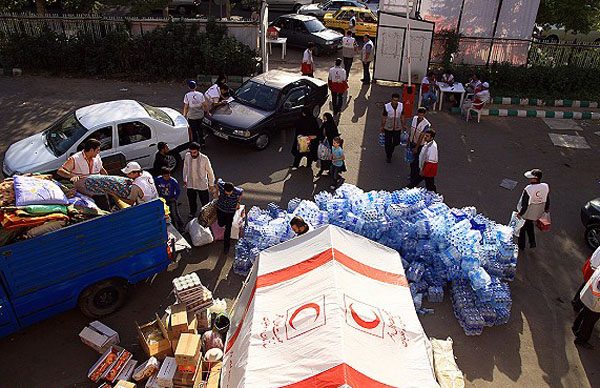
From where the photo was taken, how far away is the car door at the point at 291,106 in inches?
501

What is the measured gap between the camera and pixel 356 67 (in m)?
19.2

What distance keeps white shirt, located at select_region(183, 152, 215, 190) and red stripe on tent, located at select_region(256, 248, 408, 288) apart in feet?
11.6

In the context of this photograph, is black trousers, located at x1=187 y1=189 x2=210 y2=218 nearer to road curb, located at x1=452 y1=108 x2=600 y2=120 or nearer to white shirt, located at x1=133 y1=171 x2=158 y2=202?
white shirt, located at x1=133 y1=171 x2=158 y2=202

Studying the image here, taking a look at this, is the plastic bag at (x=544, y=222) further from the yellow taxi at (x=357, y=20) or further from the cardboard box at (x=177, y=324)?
the yellow taxi at (x=357, y=20)

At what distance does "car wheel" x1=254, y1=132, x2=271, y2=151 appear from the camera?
1234 cm

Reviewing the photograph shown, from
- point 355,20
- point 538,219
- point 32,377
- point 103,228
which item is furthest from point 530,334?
point 355,20

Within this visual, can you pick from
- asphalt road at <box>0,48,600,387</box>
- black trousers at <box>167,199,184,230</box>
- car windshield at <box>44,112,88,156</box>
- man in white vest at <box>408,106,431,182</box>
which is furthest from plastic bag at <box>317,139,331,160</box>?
car windshield at <box>44,112,88,156</box>

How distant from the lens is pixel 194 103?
1186cm

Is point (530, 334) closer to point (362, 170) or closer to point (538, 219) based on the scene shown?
point (538, 219)

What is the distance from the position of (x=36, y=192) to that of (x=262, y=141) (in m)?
6.40

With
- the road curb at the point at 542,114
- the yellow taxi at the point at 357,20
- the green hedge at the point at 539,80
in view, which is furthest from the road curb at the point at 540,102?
the yellow taxi at the point at 357,20

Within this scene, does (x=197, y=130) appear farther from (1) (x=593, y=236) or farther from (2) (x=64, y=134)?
(1) (x=593, y=236)

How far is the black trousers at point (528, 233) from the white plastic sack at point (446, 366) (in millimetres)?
3196

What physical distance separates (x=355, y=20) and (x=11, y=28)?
13.4 metres
